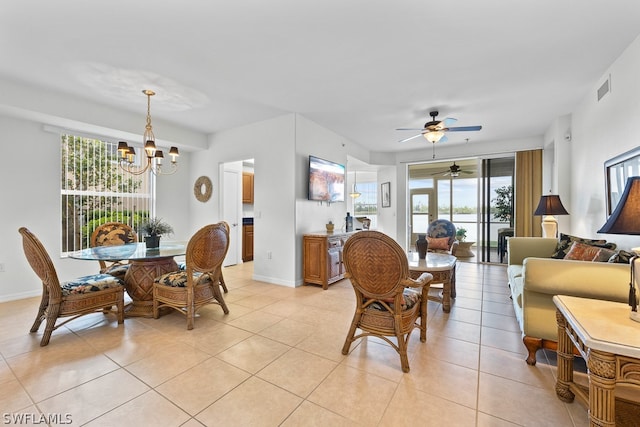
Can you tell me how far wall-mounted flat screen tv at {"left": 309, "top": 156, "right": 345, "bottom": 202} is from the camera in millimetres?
4488

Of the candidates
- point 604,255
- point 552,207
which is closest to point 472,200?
point 552,207

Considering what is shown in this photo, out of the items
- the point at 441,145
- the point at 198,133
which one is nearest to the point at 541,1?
the point at 441,145

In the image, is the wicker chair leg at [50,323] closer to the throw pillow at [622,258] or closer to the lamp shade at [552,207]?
the throw pillow at [622,258]

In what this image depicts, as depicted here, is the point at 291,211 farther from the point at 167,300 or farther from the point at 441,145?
the point at 441,145

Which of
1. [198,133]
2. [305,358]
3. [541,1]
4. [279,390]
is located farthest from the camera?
[198,133]

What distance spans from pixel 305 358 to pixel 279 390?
42 cm

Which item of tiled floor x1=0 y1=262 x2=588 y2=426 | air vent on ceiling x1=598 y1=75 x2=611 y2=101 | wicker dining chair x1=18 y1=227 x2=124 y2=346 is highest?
air vent on ceiling x1=598 y1=75 x2=611 y2=101

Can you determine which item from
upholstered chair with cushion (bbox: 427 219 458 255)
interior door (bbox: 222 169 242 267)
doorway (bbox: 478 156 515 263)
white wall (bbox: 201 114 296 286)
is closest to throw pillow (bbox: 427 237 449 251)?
upholstered chair with cushion (bbox: 427 219 458 255)

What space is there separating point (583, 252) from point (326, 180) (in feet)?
11.3

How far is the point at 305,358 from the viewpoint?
2.18 metres

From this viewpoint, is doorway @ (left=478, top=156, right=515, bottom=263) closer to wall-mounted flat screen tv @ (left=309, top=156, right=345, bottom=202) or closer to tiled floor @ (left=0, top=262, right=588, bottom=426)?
wall-mounted flat screen tv @ (left=309, top=156, right=345, bottom=202)

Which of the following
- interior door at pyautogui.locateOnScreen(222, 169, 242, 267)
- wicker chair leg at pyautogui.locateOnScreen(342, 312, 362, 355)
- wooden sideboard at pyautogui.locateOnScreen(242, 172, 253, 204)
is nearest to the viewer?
wicker chair leg at pyautogui.locateOnScreen(342, 312, 362, 355)

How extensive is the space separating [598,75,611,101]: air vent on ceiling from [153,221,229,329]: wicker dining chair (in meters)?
4.36

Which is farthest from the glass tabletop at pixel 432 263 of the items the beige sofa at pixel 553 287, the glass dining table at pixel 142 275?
the glass dining table at pixel 142 275
